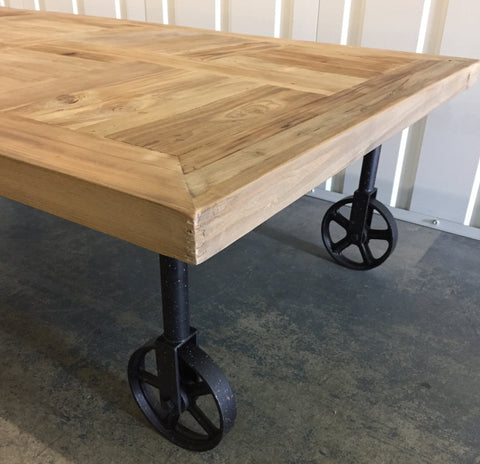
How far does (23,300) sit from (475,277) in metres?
1.20

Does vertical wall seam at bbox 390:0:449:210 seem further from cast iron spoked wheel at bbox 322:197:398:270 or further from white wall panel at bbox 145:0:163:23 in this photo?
→ white wall panel at bbox 145:0:163:23

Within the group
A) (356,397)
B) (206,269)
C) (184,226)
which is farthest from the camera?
(206,269)

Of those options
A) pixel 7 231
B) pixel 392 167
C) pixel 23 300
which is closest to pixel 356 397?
pixel 23 300

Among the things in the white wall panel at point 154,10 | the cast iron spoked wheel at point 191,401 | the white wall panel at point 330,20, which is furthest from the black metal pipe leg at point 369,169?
the white wall panel at point 154,10

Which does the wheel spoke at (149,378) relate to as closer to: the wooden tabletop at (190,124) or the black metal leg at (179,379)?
the black metal leg at (179,379)

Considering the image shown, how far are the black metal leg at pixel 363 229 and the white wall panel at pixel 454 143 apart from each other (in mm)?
294

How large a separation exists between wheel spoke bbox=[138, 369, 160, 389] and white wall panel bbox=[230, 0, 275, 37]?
4.30 feet

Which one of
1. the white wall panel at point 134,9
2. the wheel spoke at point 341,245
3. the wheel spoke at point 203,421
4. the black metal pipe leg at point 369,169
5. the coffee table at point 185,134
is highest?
the coffee table at point 185,134

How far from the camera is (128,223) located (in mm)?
529

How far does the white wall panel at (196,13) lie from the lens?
1.92 m

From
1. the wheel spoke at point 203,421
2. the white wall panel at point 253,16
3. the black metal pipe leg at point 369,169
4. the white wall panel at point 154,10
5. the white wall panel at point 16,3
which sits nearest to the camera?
the wheel spoke at point 203,421

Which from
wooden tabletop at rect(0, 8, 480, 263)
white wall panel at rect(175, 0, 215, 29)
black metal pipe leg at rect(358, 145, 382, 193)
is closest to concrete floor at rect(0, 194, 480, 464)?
black metal pipe leg at rect(358, 145, 382, 193)

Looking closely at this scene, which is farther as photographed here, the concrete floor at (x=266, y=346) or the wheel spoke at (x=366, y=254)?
the wheel spoke at (x=366, y=254)

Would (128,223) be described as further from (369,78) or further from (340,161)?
(369,78)
